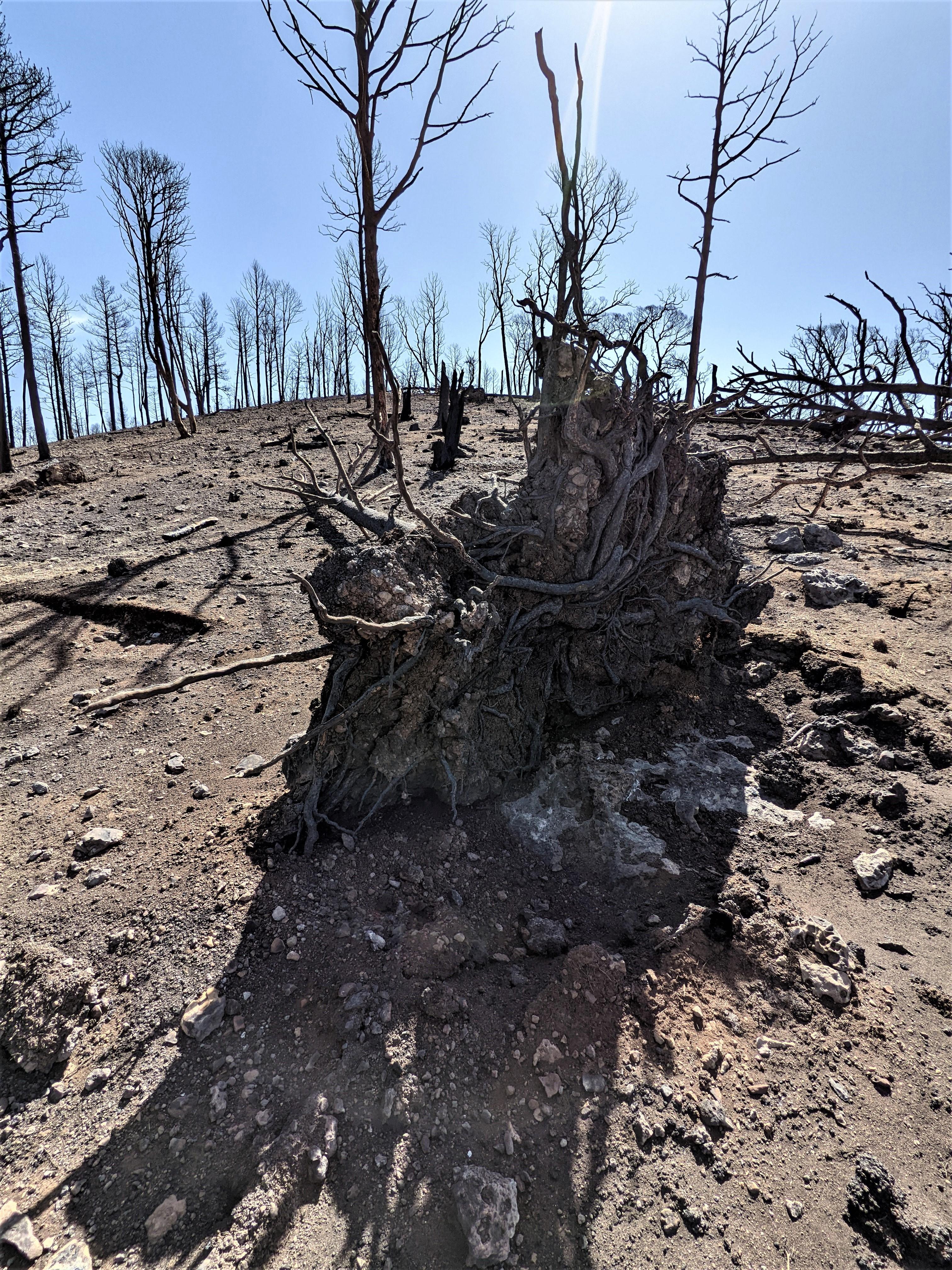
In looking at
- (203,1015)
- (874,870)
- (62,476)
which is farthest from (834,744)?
(62,476)

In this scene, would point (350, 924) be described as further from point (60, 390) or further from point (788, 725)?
point (60, 390)

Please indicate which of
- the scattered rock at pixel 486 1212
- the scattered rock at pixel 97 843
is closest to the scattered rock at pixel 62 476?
the scattered rock at pixel 97 843

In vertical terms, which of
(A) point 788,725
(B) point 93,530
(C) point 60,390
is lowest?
(A) point 788,725

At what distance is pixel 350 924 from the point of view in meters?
2.79

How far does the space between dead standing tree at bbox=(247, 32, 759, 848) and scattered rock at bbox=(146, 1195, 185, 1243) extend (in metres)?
1.43

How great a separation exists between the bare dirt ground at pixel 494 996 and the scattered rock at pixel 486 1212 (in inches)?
3.0

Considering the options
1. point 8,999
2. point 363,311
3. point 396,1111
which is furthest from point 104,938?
point 363,311

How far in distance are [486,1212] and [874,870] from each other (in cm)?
251

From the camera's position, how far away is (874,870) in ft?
10.2

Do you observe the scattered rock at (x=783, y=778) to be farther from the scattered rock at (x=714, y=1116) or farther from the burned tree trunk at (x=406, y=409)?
the burned tree trunk at (x=406, y=409)

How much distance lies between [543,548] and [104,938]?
3.16 m

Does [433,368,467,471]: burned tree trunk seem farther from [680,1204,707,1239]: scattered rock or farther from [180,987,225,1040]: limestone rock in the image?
[680,1204,707,1239]: scattered rock

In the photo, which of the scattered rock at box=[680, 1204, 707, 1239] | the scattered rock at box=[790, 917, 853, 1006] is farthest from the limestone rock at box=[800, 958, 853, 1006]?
the scattered rock at box=[680, 1204, 707, 1239]

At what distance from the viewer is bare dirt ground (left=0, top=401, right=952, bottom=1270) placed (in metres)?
1.92
